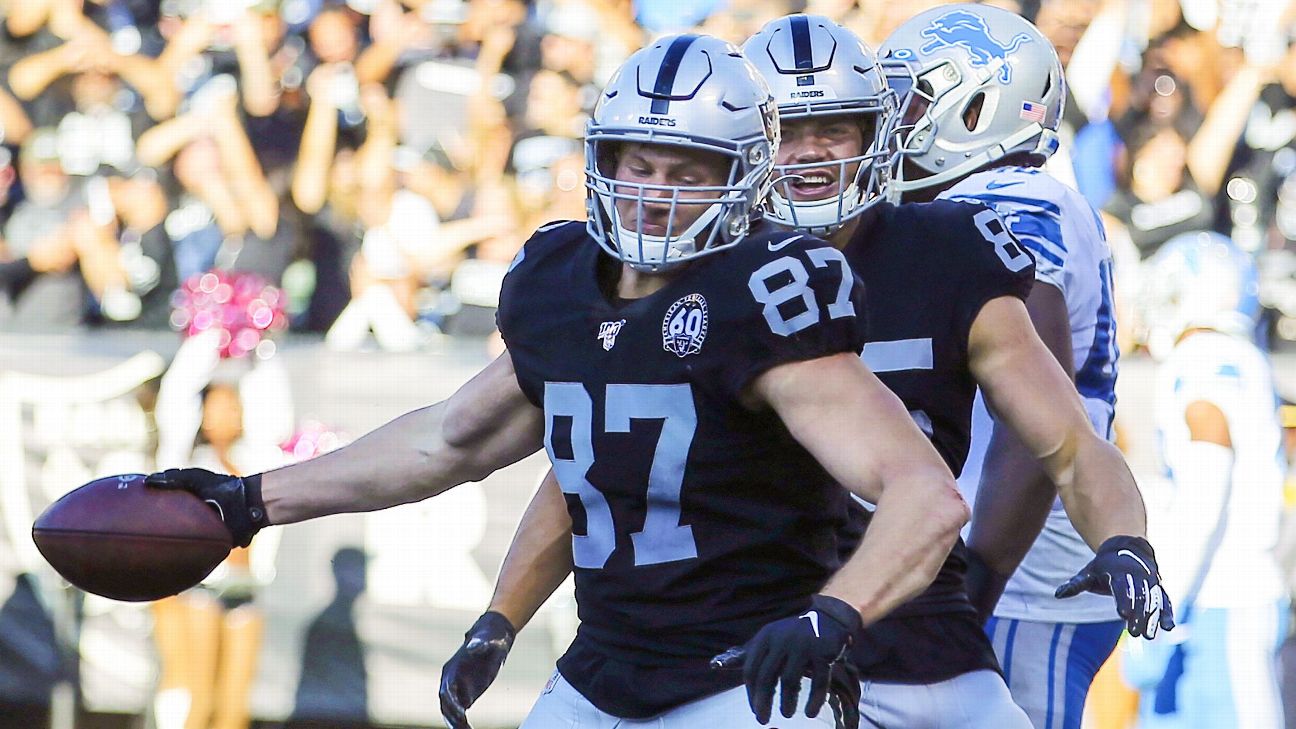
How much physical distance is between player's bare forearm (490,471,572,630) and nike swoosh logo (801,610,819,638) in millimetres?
830

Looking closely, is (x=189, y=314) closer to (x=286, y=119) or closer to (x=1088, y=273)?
(x=286, y=119)

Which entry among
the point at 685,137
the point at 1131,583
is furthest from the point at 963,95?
the point at 1131,583

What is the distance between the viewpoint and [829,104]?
287 cm

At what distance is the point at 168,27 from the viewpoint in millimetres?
7934

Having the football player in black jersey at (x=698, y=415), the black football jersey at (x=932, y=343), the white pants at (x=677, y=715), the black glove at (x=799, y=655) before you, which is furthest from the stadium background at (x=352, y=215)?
the black glove at (x=799, y=655)

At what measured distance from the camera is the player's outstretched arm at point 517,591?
2848mm

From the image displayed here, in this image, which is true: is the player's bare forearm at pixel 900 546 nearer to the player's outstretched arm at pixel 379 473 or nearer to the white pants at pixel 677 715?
the white pants at pixel 677 715

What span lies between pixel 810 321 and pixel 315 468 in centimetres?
103

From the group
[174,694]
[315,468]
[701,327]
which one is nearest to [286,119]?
[174,694]

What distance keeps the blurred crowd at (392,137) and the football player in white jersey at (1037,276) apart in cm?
290

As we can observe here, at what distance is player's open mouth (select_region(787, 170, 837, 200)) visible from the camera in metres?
2.86

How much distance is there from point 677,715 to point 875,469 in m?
0.47

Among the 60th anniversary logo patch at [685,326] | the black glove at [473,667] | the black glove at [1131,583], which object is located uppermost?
the 60th anniversary logo patch at [685,326]

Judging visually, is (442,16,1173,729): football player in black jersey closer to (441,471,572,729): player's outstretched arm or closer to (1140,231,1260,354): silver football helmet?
(441,471,572,729): player's outstretched arm
